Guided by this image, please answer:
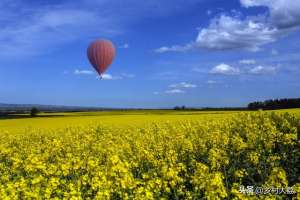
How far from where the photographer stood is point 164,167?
814 centimetres

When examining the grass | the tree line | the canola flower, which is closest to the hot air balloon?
the grass

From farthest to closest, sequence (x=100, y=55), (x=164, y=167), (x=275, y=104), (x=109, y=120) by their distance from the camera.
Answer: (x=275, y=104), (x=100, y=55), (x=109, y=120), (x=164, y=167)

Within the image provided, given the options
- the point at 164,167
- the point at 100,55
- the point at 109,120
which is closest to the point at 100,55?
the point at 100,55

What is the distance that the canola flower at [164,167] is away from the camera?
24.1ft

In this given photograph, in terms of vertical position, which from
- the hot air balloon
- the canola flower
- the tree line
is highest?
the hot air balloon

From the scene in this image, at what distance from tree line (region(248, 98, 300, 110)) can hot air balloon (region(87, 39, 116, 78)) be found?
56.6ft

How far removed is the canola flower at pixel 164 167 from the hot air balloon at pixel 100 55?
28.0m

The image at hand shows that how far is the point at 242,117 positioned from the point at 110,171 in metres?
11.0

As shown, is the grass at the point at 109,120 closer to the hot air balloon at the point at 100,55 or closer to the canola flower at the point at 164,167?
the canola flower at the point at 164,167

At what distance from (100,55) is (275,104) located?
69.5ft

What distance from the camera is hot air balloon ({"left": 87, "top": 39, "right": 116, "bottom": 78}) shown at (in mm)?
45375

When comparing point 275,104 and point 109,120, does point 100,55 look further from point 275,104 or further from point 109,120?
point 275,104

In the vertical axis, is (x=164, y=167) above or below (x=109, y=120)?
below

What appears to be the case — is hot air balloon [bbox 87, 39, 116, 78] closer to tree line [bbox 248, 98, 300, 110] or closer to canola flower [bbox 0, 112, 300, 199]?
tree line [bbox 248, 98, 300, 110]
